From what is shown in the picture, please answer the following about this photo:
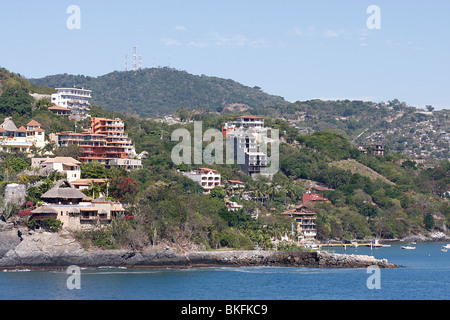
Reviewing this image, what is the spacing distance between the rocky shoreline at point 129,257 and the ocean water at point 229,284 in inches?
55.2

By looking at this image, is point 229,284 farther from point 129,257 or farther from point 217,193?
point 217,193

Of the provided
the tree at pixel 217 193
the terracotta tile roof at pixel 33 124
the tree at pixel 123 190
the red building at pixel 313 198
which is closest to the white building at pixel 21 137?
the terracotta tile roof at pixel 33 124

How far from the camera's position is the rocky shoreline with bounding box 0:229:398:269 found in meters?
50.8

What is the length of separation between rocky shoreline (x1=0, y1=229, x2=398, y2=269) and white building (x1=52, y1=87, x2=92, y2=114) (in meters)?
32.5

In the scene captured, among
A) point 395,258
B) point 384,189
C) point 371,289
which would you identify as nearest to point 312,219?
point 395,258

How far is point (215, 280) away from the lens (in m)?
47.3

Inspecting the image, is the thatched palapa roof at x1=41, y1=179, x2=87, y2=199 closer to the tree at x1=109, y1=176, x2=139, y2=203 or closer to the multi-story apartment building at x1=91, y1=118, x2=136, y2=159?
the tree at x1=109, y1=176, x2=139, y2=203

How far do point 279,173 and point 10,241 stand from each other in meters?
40.9

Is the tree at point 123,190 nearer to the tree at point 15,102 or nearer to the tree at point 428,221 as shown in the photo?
the tree at point 15,102

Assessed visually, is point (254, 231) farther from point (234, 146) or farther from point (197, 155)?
point (234, 146)

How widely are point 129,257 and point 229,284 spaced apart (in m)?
9.39

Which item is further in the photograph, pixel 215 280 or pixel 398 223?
pixel 398 223

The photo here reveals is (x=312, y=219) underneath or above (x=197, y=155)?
underneath
